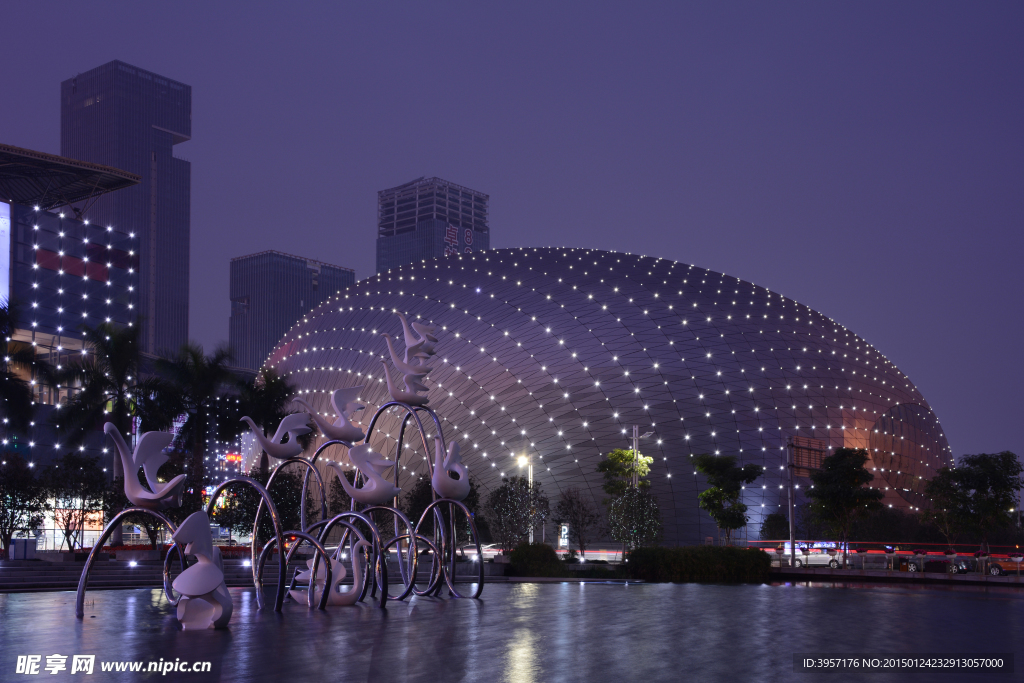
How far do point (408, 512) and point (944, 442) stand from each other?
1809 inches

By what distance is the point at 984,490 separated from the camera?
5444cm

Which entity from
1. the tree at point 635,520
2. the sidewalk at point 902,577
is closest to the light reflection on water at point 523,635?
the sidewalk at point 902,577

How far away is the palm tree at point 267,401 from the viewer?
5469 centimetres

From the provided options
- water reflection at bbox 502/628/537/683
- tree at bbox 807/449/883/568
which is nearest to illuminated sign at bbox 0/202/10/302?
tree at bbox 807/449/883/568

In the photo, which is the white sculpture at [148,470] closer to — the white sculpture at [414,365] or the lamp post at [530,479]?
the white sculpture at [414,365]

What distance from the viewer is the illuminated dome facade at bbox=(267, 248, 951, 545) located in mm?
61938

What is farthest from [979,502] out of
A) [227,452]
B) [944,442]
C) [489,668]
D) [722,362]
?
[227,452]

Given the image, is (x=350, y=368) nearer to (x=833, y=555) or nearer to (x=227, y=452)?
(x=833, y=555)

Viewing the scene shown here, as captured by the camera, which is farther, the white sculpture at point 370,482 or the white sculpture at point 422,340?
the white sculpture at point 422,340

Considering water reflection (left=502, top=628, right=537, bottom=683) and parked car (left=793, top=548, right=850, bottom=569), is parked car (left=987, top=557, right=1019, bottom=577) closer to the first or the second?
parked car (left=793, top=548, right=850, bottom=569)

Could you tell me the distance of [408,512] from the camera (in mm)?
60844

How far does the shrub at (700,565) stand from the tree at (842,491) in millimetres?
11689

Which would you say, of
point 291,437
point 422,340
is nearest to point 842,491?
point 422,340

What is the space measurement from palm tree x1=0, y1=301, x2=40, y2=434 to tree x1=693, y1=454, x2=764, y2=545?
120 feet
